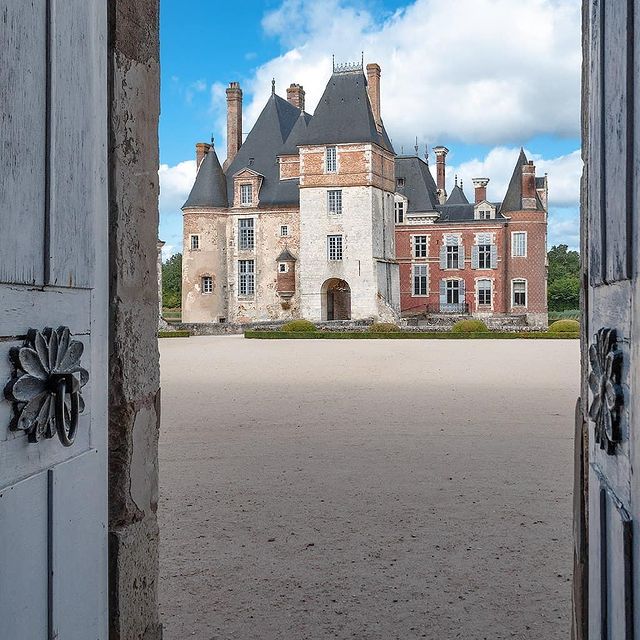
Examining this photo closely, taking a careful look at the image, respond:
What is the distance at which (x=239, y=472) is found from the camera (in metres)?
5.15

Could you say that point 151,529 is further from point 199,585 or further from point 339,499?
point 339,499

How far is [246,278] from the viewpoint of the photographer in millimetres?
32125

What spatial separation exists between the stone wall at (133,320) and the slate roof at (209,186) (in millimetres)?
30538

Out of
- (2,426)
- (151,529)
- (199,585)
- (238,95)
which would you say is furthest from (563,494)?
(238,95)

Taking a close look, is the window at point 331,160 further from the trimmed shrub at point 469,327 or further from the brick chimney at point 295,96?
the trimmed shrub at point 469,327

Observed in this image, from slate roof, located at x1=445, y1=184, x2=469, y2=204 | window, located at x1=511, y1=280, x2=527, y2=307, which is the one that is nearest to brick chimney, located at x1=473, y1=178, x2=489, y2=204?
window, located at x1=511, y1=280, x2=527, y2=307

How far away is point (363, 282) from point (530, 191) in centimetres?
777

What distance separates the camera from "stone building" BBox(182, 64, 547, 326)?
30109 mm

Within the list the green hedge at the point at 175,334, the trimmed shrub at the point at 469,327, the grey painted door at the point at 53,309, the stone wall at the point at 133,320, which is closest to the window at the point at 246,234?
the green hedge at the point at 175,334

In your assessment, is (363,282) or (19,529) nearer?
(19,529)

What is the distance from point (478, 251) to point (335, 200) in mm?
6279

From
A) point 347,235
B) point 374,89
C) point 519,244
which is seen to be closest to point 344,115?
point 374,89

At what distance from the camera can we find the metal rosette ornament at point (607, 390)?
141 cm

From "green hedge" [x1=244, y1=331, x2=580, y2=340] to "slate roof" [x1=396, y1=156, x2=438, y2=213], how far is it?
1249cm
